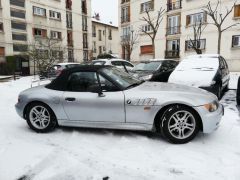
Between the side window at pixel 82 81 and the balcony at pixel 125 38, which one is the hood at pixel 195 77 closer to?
the side window at pixel 82 81

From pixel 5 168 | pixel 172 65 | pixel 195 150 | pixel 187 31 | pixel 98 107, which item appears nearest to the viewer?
pixel 5 168

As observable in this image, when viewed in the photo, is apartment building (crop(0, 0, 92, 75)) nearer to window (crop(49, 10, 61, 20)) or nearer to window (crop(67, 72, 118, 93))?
window (crop(49, 10, 61, 20))

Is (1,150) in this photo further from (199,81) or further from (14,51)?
(14,51)

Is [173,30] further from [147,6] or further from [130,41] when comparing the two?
[130,41]

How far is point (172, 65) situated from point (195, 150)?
764cm

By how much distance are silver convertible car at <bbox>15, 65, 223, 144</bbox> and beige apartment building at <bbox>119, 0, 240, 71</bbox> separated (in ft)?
71.4

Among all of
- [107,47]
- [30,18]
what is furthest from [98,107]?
[107,47]

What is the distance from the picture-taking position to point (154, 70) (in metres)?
9.44

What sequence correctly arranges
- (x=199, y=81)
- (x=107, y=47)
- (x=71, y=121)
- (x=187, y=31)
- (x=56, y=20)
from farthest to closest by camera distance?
(x=107, y=47)
(x=56, y=20)
(x=187, y=31)
(x=199, y=81)
(x=71, y=121)

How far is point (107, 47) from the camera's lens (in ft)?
153

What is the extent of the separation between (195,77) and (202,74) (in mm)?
285

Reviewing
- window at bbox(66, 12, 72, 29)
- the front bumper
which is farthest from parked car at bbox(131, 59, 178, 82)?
window at bbox(66, 12, 72, 29)

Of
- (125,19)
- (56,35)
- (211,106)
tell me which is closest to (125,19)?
(125,19)

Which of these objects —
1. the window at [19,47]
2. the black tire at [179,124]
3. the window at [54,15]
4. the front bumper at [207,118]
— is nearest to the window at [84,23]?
the window at [54,15]
